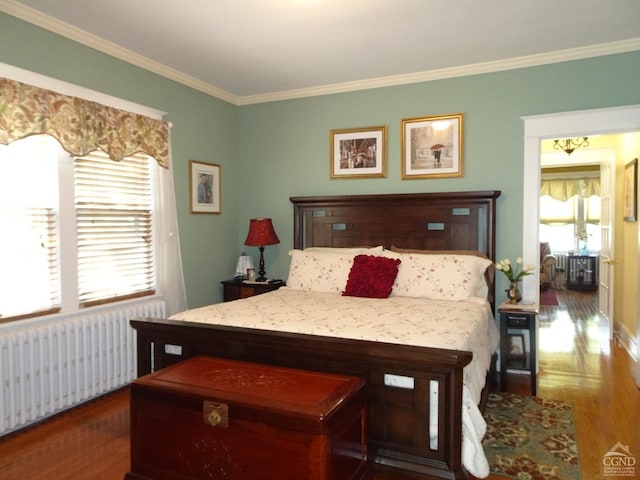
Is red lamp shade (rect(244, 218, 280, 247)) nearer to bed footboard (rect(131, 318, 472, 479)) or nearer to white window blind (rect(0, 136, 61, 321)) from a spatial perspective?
white window blind (rect(0, 136, 61, 321))

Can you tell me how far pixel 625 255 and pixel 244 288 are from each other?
13.2 feet

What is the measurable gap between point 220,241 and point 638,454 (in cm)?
366

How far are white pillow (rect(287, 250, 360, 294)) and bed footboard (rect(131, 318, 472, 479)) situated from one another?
136 cm

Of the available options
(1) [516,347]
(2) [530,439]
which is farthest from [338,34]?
(2) [530,439]

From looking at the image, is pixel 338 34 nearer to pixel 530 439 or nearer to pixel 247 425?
pixel 247 425

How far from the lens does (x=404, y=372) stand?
7.02 feet

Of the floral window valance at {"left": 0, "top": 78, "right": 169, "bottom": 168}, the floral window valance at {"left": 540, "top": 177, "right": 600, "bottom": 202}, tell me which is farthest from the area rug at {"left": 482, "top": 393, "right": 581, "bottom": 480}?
the floral window valance at {"left": 540, "top": 177, "right": 600, "bottom": 202}

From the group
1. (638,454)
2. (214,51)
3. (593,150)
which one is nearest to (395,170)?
(214,51)

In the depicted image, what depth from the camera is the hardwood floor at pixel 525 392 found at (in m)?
2.36

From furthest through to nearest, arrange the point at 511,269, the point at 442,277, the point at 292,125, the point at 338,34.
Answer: the point at 292,125, the point at 511,269, the point at 442,277, the point at 338,34

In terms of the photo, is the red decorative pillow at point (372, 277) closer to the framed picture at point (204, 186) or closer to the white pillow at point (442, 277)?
the white pillow at point (442, 277)

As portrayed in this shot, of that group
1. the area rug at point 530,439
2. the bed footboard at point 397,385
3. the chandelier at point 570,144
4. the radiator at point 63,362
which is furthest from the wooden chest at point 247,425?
the chandelier at point 570,144

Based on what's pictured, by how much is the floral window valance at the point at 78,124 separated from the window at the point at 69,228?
111mm

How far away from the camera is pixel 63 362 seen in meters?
2.98
